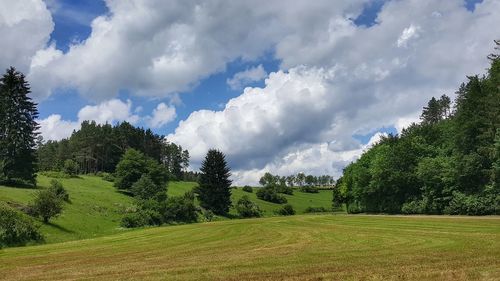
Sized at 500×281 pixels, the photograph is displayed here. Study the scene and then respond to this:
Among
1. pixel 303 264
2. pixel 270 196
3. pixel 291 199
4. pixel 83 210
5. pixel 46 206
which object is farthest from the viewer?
pixel 291 199

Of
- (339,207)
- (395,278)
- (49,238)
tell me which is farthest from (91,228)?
(339,207)

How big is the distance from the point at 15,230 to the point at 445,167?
185 feet

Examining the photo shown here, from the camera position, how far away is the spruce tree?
7806 centimetres

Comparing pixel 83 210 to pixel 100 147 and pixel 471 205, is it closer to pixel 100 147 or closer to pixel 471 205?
pixel 471 205

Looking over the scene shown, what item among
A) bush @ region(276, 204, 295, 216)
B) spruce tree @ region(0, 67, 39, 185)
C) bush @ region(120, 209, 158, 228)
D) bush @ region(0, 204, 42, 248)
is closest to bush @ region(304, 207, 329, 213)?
bush @ region(276, 204, 295, 216)

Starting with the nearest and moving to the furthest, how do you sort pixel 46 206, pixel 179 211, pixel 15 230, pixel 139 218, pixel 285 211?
1. pixel 15 230
2. pixel 46 206
3. pixel 139 218
4. pixel 179 211
5. pixel 285 211

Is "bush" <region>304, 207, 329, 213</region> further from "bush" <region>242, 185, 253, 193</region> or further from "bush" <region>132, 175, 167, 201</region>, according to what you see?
"bush" <region>132, 175, 167, 201</region>

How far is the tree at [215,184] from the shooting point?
104688 mm

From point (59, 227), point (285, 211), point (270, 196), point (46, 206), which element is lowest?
point (59, 227)

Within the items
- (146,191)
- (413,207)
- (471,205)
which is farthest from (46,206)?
(413,207)

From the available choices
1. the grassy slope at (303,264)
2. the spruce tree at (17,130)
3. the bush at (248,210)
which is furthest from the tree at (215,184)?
the grassy slope at (303,264)

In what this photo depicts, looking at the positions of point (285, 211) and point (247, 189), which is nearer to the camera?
point (285, 211)

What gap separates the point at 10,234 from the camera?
1641 inches

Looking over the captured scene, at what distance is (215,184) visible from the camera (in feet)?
348
